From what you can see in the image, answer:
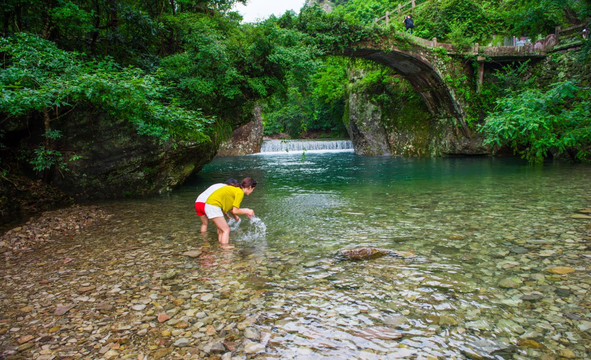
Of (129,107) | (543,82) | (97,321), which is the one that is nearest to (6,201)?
(129,107)

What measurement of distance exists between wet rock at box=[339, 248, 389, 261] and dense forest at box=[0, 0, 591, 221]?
5.31 meters

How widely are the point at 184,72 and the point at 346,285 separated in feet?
30.4

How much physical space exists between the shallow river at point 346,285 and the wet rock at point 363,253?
106mm

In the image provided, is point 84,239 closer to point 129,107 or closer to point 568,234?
point 129,107

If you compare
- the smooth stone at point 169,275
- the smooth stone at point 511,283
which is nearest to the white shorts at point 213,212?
the smooth stone at point 169,275

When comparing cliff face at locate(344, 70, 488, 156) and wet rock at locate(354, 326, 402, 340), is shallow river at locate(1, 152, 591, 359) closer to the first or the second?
wet rock at locate(354, 326, 402, 340)

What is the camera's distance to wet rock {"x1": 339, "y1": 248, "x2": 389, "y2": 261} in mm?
4133

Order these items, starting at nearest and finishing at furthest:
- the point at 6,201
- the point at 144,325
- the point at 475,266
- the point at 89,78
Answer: the point at 144,325 < the point at 475,266 < the point at 89,78 < the point at 6,201

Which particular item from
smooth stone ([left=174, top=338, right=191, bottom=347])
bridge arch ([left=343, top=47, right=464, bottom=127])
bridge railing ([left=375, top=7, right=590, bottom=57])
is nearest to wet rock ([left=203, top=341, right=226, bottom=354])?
smooth stone ([left=174, top=338, right=191, bottom=347])

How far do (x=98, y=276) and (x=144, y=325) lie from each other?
1.48 metres

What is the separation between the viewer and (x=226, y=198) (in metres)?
5.23

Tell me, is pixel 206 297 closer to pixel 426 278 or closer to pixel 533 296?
pixel 426 278

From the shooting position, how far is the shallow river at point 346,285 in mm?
2445

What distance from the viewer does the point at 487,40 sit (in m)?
20.8
